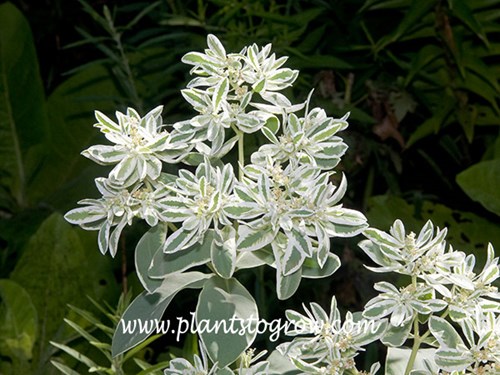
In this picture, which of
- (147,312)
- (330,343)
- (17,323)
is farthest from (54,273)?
(330,343)

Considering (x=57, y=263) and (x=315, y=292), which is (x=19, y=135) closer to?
(x=57, y=263)

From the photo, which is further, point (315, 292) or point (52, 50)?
point (52, 50)

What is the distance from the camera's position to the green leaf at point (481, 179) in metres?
1.71

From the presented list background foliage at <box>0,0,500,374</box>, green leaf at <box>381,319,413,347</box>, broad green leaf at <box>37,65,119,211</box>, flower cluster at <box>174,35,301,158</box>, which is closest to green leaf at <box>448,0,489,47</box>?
background foliage at <box>0,0,500,374</box>

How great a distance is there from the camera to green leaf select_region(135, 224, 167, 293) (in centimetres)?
80

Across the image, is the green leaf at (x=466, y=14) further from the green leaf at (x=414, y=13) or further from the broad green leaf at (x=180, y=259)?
the broad green leaf at (x=180, y=259)

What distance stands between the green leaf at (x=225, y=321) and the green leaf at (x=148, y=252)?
52 millimetres

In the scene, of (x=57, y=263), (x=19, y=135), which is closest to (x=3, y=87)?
(x=19, y=135)

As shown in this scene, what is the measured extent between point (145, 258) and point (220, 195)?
4.2 inches

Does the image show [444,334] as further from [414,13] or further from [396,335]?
[414,13]

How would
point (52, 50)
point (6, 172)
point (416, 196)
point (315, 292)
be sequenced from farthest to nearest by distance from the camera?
point (52, 50)
point (6, 172)
point (416, 196)
point (315, 292)

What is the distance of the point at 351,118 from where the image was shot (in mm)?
1774

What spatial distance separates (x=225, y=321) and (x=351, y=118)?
1056mm

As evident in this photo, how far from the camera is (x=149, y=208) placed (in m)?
0.80
